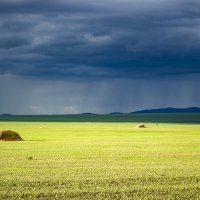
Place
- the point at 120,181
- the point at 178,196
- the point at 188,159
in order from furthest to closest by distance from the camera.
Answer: the point at 188,159, the point at 120,181, the point at 178,196

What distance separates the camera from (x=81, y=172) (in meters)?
20.8

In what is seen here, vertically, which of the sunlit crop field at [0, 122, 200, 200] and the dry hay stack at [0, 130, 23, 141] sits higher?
the dry hay stack at [0, 130, 23, 141]

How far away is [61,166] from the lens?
23.2 m

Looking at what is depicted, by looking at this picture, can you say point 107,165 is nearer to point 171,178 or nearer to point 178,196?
point 171,178

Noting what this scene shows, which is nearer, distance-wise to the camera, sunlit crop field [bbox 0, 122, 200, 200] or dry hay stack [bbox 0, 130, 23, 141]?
sunlit crop field [bbox 0, 122, 200, 200]

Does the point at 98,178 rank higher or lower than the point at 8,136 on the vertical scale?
lower

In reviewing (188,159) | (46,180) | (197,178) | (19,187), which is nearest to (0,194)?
(19,187)

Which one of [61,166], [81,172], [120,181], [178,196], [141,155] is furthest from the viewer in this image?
[141,155]

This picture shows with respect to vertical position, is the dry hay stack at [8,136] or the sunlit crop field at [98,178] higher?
the dry hay stack at [8,136]

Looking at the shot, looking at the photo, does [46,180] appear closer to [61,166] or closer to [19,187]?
[19,187]

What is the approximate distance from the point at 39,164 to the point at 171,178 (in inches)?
288

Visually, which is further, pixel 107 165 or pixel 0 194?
pixel 107 165

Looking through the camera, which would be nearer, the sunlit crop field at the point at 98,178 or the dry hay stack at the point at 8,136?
the sunlit crop field at the point at 98,178

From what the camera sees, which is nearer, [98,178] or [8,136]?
[98,178]
